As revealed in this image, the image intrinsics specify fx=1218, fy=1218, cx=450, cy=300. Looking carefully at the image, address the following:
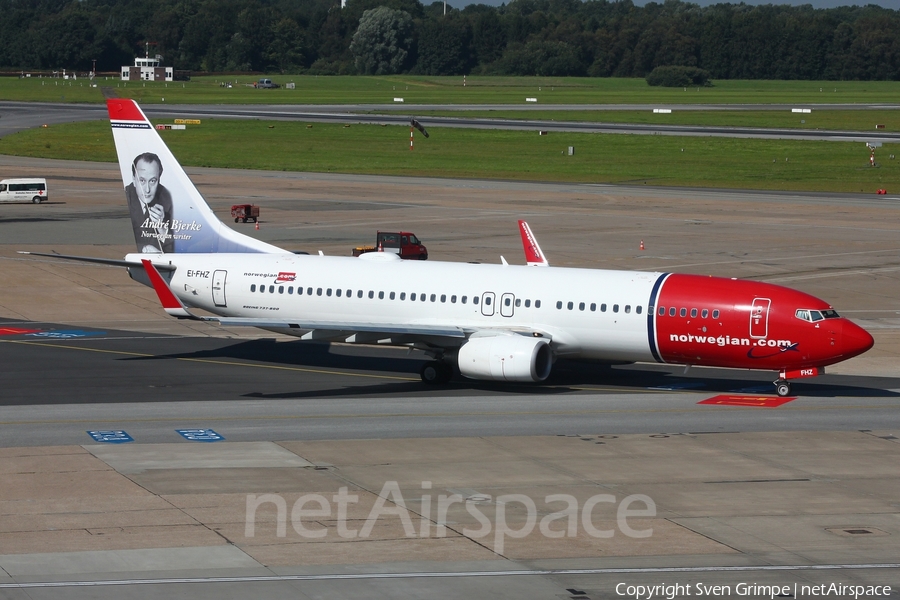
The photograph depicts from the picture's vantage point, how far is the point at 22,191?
9888 centimetres

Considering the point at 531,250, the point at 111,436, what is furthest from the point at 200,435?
the point at 531,250

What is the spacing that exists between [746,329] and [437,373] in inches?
420

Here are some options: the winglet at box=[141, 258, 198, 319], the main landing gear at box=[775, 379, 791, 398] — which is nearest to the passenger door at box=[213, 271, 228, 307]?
the winglet at box=[141, 258, 198, 319]

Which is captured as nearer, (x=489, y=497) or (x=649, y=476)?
(x=489, y=497)

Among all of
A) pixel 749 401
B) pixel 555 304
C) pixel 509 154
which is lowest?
pixel 749 401

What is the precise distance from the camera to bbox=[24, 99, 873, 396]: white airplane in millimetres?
39594

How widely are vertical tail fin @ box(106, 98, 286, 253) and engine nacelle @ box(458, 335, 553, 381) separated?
1047 centimetres

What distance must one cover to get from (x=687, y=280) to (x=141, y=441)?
18641 millimetres

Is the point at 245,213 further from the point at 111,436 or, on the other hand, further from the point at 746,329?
the point at 746,329

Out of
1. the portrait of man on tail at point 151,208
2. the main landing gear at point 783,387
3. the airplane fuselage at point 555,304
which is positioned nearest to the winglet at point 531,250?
the airplane fuselage at point 555,304

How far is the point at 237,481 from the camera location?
1180 inches

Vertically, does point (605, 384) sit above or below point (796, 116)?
below

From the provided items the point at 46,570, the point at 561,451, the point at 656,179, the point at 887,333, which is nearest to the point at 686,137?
the point at 656,179

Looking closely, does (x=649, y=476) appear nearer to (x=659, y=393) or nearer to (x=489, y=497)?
(x=489, y=497)
